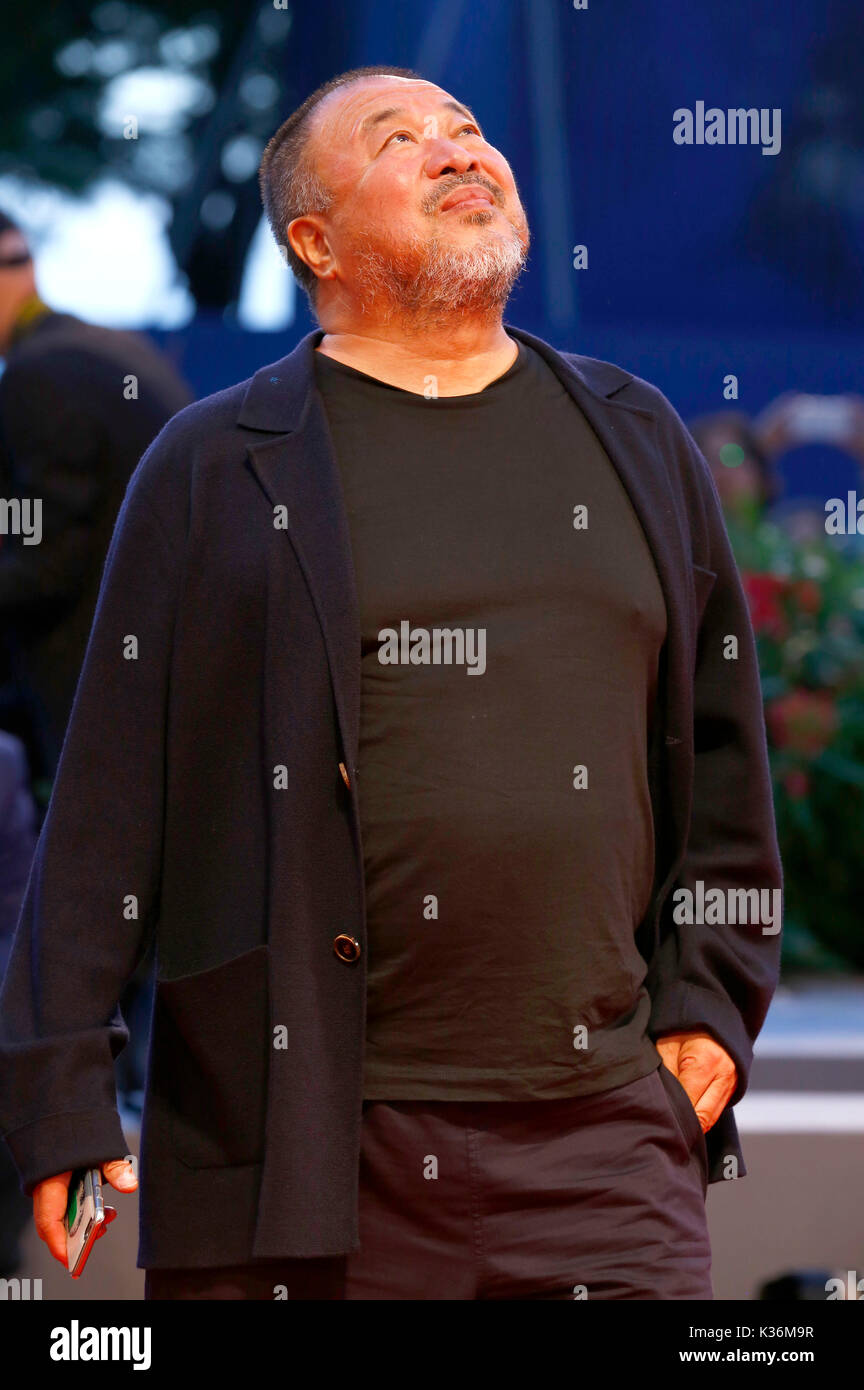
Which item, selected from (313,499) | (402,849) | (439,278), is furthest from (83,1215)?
(439,278)

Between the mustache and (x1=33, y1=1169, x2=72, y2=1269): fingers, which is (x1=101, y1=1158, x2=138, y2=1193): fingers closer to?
(x1=33, y1=1169, x2=72, y2=1269): fingers

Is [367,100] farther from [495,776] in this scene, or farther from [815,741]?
[815,741]

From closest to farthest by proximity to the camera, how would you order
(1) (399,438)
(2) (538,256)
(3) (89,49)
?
1. (1) (399,438)
2. (2) (538,256)
3. (3) (89,49)

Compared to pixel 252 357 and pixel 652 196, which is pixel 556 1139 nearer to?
pixel 252 357

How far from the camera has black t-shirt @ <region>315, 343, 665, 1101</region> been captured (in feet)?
6.36

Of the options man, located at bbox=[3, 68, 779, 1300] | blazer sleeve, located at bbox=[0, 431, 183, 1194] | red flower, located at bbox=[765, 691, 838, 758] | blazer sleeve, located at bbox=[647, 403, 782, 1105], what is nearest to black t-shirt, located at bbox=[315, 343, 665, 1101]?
man, located at bbox=[3, 68, 779, 1300]

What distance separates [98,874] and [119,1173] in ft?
1.09

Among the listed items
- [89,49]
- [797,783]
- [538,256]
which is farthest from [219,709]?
[89,49]

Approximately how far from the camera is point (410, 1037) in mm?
1942

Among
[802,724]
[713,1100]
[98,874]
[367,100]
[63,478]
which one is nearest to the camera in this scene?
[98,874]

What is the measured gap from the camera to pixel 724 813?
87.4 inches

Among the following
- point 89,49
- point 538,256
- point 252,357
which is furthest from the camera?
point 89,49

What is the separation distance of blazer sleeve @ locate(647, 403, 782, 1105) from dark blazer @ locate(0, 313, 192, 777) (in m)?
1.67

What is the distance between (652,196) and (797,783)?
1.85 meters
